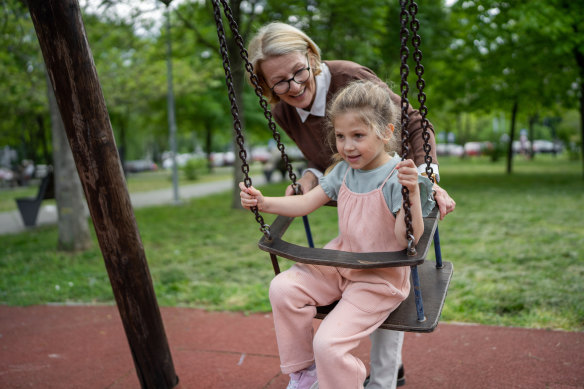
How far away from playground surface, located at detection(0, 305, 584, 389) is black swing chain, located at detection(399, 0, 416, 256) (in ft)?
4.24

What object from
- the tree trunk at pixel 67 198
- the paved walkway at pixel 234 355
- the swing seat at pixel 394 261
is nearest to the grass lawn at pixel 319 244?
the tree trunk at pixel 67 198

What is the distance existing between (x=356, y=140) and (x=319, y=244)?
14.8ft

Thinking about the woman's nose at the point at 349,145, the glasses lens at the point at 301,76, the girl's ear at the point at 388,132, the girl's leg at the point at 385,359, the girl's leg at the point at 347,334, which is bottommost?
the girl's leg at the point at 385,359

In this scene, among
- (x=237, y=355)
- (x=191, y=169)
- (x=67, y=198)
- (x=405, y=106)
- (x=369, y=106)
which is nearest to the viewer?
(x=405, y=106)

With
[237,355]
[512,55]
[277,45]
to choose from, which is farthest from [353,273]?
[512,55]

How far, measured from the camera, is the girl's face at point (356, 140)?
6.39 feet

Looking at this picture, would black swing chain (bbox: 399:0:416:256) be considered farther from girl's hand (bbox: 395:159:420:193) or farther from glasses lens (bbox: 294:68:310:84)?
glasses lens (bbox: 294:68:310:84)

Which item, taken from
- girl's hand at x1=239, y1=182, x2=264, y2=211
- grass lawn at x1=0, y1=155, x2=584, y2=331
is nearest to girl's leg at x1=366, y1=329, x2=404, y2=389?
girl's hand at x1=239, y1=182, x2=264, y2=211

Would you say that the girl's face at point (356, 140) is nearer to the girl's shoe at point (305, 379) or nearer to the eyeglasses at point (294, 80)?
the eyeglasses at point (294, 80)

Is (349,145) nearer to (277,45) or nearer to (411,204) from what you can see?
(411,204)

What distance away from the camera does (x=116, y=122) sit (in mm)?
27203

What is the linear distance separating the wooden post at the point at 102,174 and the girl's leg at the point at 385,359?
1.06m

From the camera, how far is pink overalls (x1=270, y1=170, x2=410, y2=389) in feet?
6.05

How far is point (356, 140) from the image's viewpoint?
6.47 ft
